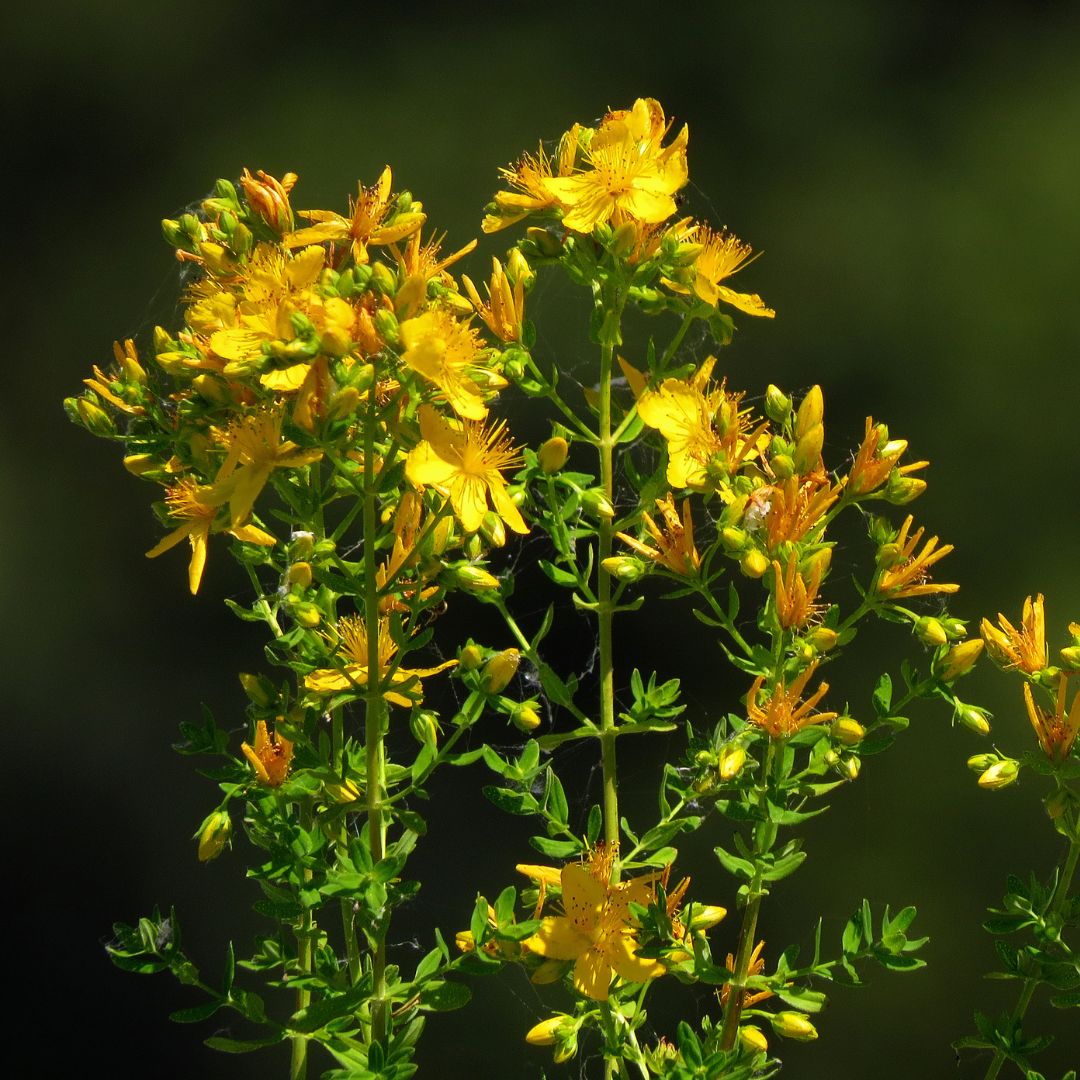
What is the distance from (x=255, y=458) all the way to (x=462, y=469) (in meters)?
0.09

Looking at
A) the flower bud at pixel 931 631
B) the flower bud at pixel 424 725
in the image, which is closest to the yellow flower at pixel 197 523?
the flower bud at pixel 424 725

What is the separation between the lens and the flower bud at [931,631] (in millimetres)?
720

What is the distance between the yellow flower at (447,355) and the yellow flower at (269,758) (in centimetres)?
18

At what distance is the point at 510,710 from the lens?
709mm

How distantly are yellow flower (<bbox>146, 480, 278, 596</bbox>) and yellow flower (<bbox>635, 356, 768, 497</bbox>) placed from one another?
201mm

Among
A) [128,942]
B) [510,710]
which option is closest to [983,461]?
[510,710]

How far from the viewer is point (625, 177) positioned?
70 centimetres

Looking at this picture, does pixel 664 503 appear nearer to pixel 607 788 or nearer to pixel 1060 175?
pixel 607 788

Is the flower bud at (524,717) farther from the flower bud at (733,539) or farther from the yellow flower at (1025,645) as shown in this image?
the yellow flower at (1025,645)

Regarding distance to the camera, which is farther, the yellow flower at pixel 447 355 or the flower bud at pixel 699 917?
the flower bud at pixel 699 917

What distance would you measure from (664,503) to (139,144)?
1.08 m

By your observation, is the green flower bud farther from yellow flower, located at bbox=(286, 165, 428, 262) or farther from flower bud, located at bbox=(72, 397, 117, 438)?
flower bud, located at bbox=(72, 397, 117, 438)

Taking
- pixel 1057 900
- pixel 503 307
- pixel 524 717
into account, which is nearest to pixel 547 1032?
pixel 524 717

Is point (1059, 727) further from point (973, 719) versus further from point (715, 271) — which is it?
point (715, 271)
